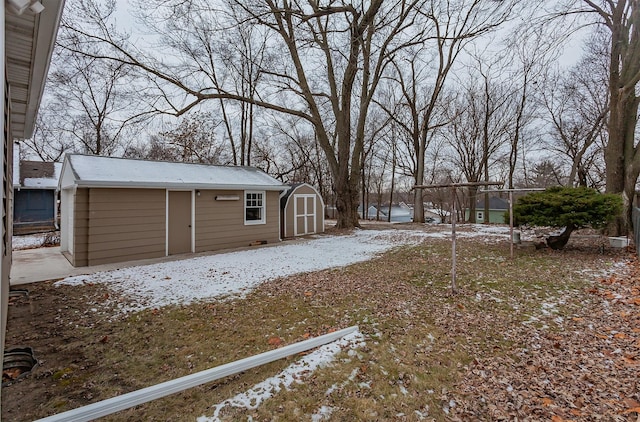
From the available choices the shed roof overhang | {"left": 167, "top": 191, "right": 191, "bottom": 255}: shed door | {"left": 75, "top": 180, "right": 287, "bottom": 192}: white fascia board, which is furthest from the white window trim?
the shed roof overhang

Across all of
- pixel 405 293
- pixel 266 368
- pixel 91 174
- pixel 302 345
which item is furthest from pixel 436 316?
pixel 91 174

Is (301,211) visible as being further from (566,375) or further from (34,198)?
(34,198)

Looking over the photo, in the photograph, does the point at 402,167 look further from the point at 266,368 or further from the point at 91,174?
the point at 266,368

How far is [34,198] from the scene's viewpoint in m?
16.6

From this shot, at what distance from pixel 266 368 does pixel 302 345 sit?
1.53 feet

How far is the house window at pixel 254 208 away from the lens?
10531 millimetres

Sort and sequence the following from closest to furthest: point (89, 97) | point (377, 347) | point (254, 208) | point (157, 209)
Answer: point (377, 347), point (157, 209), point (254, 208), point (89, 97)

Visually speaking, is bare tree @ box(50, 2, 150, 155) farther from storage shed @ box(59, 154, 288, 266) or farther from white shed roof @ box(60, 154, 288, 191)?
storage shed @ box(59, 154, 288, 266)

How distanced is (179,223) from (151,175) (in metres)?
1.53

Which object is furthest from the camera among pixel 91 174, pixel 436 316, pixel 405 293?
pixel 91 174

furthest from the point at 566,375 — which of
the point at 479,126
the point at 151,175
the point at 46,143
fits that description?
the point at 46,143

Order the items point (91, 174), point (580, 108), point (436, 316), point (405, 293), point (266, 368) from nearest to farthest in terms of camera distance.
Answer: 1. point (266, 368)
2. point (436, 316)
3. point (405, 293)
4. point (91, 174)
5. point (580, 108)

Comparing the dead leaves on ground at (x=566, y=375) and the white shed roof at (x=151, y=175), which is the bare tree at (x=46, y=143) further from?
the dead leaves on ground at (x=566, y=375)

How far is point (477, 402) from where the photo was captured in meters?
2.63
